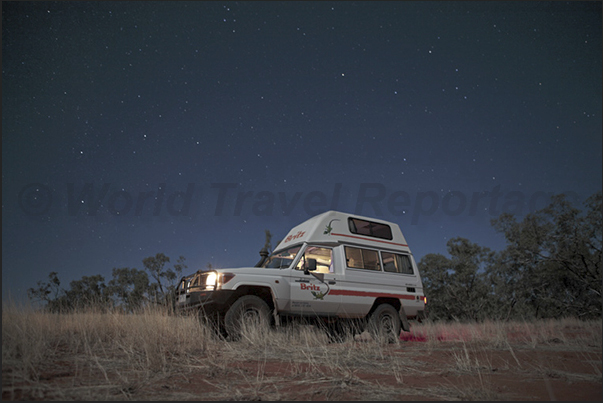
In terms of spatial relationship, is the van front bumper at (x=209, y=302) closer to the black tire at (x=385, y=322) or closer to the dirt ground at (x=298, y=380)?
the dirt ground at (x=298, y=380)

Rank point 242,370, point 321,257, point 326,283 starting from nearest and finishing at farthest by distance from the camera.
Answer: point 242,370
point 326,283
point 321,257

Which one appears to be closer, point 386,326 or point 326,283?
point 326,283

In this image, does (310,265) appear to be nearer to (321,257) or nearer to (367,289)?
(321,257)

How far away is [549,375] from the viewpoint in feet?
13.2

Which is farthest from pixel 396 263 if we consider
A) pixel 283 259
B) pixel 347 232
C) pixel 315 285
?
pixel 283 259

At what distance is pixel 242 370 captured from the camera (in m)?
4.03

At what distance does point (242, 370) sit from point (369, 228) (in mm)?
6242

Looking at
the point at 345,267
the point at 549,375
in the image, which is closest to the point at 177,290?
the point at 345,267

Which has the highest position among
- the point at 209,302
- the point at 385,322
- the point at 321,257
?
the point at 321,257

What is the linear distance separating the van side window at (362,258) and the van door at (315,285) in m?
0.55

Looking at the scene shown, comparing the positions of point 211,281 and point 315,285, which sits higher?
point 211,281

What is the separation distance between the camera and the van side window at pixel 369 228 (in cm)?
919

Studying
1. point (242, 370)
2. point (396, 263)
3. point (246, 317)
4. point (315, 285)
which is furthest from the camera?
point (396, 263)

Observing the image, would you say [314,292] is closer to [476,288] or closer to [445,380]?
[445,380]
